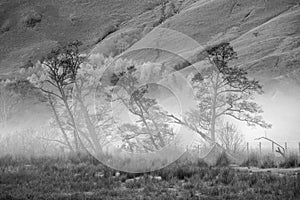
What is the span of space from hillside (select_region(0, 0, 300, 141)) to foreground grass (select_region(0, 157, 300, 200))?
31.8m

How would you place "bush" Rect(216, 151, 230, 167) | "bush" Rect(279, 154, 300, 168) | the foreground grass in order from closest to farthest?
the foreground grass
"bush" Rect(279, 154, 300, 168)
"bush" Rect(216, 151, 230, 167)

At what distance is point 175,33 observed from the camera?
110625mm

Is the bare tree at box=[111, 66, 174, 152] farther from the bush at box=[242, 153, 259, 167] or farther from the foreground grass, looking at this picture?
the foreground grass

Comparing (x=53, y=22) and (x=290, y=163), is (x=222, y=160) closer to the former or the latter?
(x=290, y=163)

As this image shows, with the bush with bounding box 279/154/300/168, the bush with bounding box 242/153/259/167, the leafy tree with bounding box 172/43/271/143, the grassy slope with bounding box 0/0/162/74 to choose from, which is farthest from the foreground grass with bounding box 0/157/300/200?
the grassy slope with bounding box 0/0/162/74

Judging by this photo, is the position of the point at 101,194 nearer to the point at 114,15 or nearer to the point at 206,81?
the point at 206,81

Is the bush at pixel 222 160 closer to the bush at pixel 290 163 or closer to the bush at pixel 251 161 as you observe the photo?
the bush at pixel 251 161

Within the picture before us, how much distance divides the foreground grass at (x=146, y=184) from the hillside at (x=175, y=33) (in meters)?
31.8

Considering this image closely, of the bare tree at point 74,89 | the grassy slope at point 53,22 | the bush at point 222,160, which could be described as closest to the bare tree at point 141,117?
the bare tree at point 74,89

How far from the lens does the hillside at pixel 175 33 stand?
5603 cm

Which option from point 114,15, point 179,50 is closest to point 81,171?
point 179,50

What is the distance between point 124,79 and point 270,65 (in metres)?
38.5

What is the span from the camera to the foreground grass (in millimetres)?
10664

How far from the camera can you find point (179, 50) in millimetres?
95750
